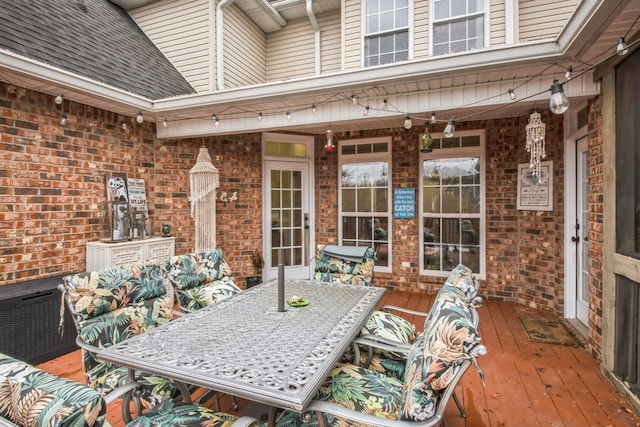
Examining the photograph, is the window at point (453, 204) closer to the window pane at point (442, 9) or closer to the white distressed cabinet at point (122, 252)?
the window pane at point (442, 9)

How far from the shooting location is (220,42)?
5.02 metres

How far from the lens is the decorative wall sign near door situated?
10.5 ft

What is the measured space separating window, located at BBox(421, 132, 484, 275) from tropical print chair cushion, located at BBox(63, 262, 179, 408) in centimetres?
385

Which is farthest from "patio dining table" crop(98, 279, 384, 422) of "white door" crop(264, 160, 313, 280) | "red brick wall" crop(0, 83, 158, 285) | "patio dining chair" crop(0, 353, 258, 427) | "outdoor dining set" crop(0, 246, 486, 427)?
"white door" crop(264, 160, 313, 280)

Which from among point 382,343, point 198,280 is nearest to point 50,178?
point 198,280

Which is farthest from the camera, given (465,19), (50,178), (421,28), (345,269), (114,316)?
(421,28)

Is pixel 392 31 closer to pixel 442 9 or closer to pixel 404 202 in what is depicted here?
pixel 442 9

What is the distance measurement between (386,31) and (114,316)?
4.75 meters

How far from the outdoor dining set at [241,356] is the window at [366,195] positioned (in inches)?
104

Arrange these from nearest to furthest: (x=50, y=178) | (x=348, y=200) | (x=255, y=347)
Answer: (x=255, y=347), (x=50, y=178), (x=348, y=200)

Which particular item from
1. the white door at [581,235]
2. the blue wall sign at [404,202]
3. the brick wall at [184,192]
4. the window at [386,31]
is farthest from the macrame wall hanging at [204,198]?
the white door at [581,235]

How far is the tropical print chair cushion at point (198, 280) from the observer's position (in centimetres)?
244

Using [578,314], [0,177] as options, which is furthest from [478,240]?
[0,177]

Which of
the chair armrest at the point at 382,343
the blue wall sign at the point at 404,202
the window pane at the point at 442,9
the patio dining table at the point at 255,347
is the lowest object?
the chair armrest at the point at 382,343
